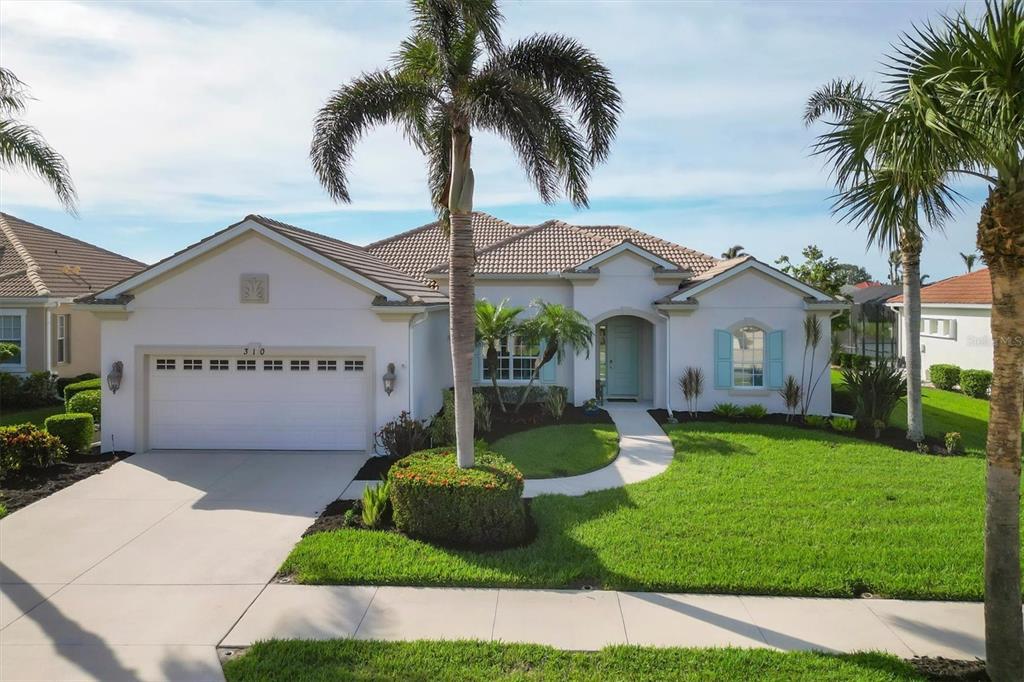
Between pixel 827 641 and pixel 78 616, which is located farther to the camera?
pixel 78 616


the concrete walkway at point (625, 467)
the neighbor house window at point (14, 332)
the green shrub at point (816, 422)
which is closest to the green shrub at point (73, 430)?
the concrete walkway at point (625, 467)

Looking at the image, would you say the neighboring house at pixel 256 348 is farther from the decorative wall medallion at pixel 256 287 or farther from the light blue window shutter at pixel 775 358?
the light blue window shutter at pixel 775 358

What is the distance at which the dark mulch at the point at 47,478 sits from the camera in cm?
1070

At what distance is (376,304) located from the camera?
44.1 feet

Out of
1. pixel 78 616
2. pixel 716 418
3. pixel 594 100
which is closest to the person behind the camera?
pixel 78 616

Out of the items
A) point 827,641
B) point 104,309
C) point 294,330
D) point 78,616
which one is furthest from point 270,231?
point 827,641

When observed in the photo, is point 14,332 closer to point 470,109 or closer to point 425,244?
point 425,244

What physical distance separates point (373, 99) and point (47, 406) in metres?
16.3

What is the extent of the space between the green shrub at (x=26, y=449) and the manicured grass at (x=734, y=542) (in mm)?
7110

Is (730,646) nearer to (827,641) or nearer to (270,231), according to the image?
(827,641)

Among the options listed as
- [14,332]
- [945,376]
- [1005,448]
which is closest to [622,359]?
[1005,448]

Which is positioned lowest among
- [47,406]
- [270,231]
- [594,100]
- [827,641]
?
[827,641]

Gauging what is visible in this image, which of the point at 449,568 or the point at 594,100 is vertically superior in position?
the point at 594,100

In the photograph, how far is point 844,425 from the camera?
15.9 m
